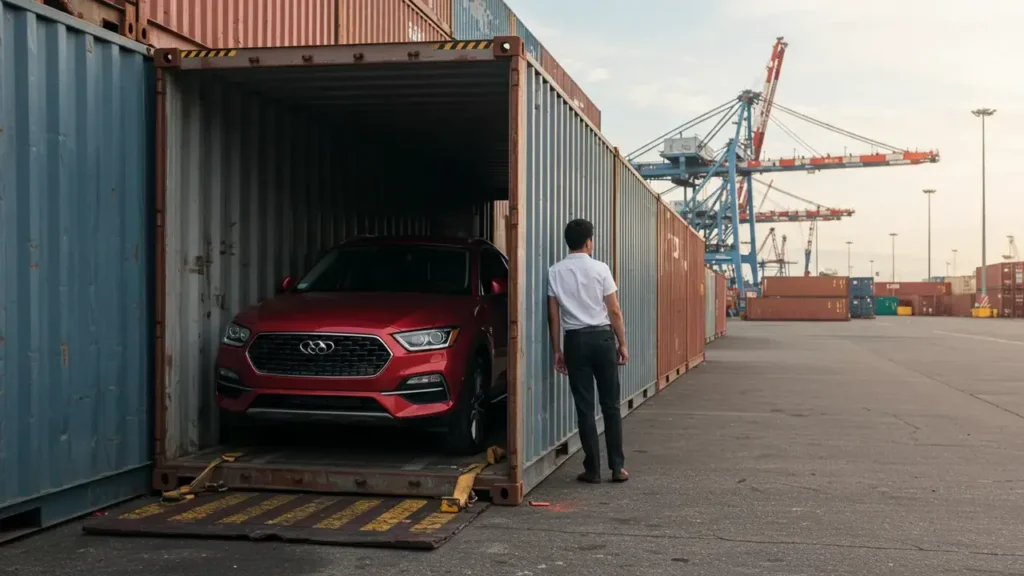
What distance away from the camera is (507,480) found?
6.50m

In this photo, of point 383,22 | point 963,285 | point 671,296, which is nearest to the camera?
point 383,22

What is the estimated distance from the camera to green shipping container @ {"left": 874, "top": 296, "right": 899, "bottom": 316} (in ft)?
291

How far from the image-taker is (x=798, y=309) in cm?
5959

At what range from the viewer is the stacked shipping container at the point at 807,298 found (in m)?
58.8

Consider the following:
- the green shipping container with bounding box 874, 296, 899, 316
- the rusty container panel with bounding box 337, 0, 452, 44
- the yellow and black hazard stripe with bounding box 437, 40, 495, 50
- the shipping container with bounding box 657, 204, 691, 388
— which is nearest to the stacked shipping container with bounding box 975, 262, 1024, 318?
the green shipping container with bounding box 874, 296, 899, 316

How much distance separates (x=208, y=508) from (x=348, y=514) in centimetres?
92

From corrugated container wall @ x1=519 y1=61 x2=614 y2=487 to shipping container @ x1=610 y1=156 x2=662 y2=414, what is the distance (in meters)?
1.94

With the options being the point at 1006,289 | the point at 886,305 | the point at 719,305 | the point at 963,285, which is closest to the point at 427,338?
the point at 719,305

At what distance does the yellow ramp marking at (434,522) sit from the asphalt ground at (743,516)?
0.19 metres

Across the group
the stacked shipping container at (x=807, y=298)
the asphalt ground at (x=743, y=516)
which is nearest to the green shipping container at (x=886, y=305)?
the stacked shipping container at (x=807, y=298)

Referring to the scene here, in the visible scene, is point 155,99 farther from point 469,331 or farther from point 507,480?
point 507,480

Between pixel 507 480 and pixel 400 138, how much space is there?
4.99m

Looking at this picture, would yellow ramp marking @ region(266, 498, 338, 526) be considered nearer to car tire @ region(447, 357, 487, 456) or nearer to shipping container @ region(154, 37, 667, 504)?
shipping container @ region(154, 37, 667, 504)

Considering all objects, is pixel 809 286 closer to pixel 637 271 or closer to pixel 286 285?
pixel 637 271
